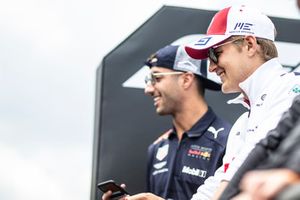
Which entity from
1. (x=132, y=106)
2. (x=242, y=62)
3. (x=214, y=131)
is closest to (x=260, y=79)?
(x=242, y=62)

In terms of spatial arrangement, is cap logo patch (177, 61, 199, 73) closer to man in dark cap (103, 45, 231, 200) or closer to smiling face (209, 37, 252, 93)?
man in dark cap (103, 45, 231, 200)

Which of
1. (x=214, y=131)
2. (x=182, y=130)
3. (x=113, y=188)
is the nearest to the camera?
(x=113, y=188)

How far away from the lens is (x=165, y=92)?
507 centimetres

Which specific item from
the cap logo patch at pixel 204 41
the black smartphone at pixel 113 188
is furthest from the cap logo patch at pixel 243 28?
the black smartphone at pixel 113 188

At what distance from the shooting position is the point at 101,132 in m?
5.49

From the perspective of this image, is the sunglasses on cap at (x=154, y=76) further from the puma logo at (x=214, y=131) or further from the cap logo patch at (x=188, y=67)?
the puma logo at (x=214, y=131)

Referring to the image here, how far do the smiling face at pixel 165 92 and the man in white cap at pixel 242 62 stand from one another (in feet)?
5.78

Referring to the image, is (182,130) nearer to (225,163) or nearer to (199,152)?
(199,152)

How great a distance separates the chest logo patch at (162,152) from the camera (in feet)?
15.6

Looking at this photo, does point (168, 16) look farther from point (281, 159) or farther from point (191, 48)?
point (281, 159)

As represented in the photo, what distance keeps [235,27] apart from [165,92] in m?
1.94

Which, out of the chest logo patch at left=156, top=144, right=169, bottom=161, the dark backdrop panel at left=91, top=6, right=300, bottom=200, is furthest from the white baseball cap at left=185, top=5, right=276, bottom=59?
the dark backdrop panel at left=91, top=6, right=300, bottom=200

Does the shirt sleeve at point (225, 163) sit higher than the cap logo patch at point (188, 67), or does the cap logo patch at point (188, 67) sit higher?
the shirt sleeve at point (225, 163)

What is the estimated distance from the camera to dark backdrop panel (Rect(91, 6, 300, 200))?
5422 mm
